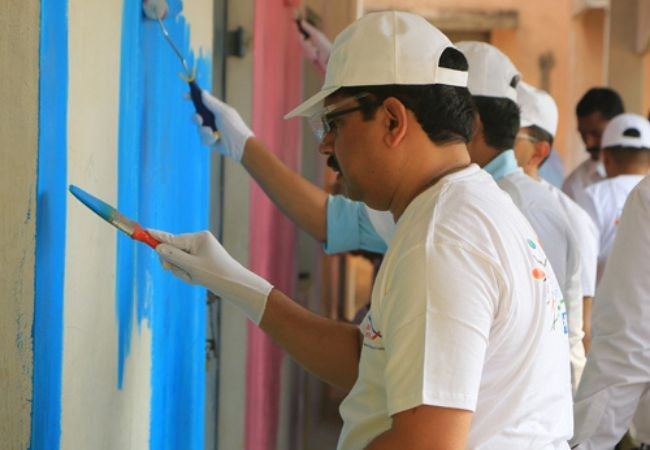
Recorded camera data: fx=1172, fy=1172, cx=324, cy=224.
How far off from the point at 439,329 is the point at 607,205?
4.34 m

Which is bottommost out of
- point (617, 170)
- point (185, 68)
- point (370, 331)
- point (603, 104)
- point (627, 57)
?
point (370, 331)

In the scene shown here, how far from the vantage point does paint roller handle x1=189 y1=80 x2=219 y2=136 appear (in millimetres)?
2835

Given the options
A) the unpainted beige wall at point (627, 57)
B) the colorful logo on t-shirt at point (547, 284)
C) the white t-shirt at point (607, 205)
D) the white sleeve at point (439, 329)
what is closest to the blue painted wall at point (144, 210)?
the white sleeve at point (439, 329)

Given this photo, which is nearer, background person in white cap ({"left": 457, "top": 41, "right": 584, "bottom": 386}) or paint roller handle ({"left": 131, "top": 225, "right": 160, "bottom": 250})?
paint roller handle ({"left": 131, "top": 225, "right": 160, "bottom": 250})

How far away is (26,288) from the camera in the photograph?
1.66 meters

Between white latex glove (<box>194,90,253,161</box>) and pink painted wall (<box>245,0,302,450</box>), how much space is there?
92cm

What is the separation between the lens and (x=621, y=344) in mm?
2730

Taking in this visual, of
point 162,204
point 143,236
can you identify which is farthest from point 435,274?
point 162,204

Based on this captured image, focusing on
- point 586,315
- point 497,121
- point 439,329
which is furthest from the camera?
point 586,315

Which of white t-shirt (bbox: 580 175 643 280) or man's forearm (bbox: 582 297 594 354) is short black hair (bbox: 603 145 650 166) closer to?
white t-shirt (bbox: 580 175 643 280)

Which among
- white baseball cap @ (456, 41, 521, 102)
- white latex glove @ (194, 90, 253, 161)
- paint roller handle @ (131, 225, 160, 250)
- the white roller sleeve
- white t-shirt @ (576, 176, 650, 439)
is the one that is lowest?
white t-shirt @ (576, 176, 650, 439)

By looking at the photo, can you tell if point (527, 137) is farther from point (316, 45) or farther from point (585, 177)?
point (585, 177)

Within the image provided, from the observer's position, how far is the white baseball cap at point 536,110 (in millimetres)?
3725

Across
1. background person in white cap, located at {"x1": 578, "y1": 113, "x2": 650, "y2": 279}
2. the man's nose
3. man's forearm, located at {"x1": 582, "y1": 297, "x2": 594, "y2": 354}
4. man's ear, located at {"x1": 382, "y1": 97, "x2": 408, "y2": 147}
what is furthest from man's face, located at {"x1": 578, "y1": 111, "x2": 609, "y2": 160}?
man's ear, located at {"x1": 382, "y1": 97, "x2": 408, "y2": 147}
